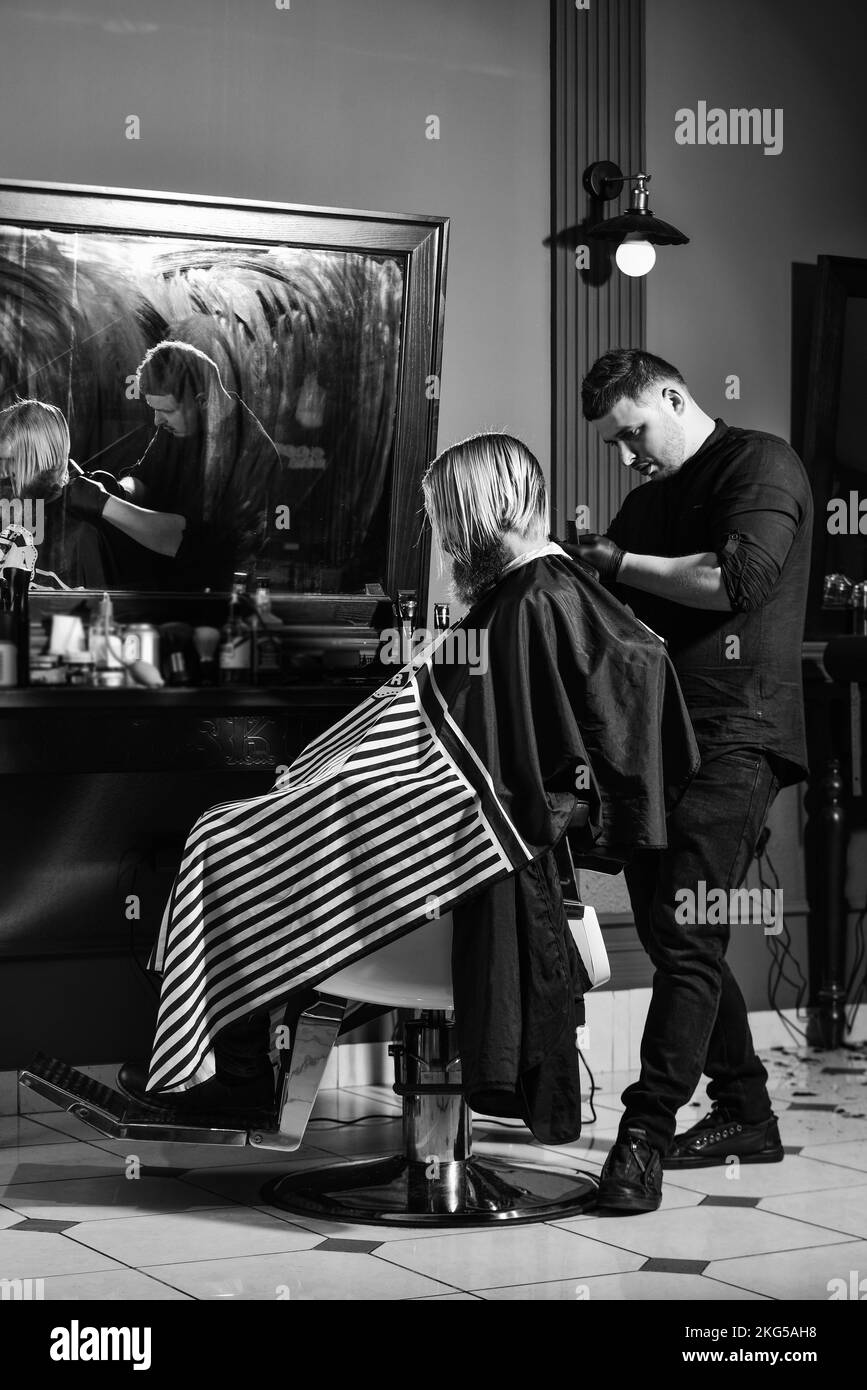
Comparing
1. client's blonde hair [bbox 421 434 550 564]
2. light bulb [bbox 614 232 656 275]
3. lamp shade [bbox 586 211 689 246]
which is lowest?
client's blonde hair [bbox 421 434 550 564]

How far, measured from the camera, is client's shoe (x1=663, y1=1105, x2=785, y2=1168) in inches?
122

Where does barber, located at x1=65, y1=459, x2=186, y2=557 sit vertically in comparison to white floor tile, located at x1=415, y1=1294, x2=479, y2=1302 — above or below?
above

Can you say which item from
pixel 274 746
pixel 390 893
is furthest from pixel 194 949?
pixel 274 746

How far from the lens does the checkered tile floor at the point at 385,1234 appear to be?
2361 mm

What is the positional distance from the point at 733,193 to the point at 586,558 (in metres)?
1.61

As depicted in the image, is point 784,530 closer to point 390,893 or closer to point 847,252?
point 390,893

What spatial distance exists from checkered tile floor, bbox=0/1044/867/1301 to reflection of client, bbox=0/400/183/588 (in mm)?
1146

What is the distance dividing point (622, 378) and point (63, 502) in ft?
3.88

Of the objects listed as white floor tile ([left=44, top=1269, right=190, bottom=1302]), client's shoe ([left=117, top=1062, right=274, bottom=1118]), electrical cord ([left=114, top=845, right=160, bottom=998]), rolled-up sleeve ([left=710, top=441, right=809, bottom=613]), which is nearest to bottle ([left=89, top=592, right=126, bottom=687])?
electrical cord ([left=114, top=845, right=160, bottom=998])

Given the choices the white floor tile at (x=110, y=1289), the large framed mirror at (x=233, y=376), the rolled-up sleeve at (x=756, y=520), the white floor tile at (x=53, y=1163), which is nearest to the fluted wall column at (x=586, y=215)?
the large framed mirror at (x=233, y=376)

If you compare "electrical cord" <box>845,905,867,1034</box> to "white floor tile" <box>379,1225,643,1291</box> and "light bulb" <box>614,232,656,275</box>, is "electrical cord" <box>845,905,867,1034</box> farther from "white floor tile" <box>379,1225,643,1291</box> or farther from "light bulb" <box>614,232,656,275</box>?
"white floor tile" <box>379,1225,643,1291</box>

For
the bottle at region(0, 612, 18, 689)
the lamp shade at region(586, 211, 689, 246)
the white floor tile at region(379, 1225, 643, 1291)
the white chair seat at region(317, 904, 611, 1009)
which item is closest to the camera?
the white floor tile at region(379, 1225, 643, 1291)

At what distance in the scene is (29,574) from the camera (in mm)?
3389

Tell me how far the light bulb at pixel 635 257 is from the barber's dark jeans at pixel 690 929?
4.47 ft
